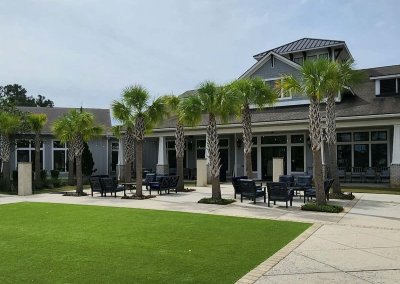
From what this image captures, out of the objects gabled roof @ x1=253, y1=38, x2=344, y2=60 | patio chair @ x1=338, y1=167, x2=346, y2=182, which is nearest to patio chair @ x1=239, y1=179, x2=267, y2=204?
patio chair @ x1=338, y1=167, x2=346, y2=182

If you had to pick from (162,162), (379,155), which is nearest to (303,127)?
(379,155)

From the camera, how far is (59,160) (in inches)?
A: 1240

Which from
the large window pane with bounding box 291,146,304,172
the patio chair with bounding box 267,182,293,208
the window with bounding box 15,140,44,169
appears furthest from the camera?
the window with bounding box 15,140,44,169

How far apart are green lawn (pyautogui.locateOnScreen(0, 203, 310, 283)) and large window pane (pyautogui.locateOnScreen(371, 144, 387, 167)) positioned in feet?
49.6

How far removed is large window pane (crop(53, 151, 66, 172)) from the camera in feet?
103

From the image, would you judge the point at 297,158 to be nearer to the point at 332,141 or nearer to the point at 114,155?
the point at 332,141

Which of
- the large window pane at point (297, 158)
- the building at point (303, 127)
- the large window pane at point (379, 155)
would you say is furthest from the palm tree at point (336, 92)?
the large window pane at point (297, 158)

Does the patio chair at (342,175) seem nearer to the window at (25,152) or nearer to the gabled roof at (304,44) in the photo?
the gabled roof at (304,44)

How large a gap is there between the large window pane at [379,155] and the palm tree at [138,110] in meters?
12.9

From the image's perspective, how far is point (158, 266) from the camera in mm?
6484

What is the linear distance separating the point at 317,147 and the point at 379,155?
11.8 m

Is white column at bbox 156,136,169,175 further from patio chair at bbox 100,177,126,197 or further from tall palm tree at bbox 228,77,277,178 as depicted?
tall palm tree at bbox 228,77,277,178

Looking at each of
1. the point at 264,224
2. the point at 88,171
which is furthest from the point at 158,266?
the point at 88,171

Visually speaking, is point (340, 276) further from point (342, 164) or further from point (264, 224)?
point (342, 164)
